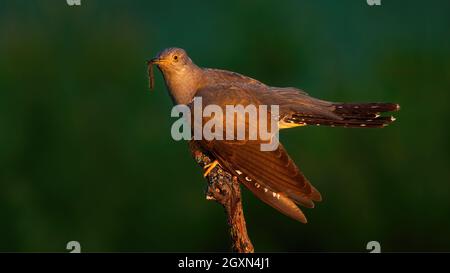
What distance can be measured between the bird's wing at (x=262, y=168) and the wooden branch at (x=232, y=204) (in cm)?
6

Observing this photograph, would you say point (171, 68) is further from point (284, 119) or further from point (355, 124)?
point (355, 124)

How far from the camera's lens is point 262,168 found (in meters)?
3.68

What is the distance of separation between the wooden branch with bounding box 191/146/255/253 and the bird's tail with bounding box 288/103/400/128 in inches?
18.3

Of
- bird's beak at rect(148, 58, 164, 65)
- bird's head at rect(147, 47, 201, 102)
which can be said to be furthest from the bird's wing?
bird's beak at rect(148, 58, 164, 65)

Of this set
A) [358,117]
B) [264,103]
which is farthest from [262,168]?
[358,117]

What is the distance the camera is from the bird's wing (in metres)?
3.57

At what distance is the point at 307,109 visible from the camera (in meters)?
3.97

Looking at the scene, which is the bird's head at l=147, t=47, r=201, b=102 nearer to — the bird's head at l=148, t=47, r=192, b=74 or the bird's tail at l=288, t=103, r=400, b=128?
the bird's head at l=148, t=47, r=192, b=74

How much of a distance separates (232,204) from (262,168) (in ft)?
0.72

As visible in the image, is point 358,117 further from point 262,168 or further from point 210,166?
point 210,166

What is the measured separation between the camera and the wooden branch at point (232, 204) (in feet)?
11.7

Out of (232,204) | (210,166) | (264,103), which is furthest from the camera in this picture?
(264,103)

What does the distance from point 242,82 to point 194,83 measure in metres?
0.25
